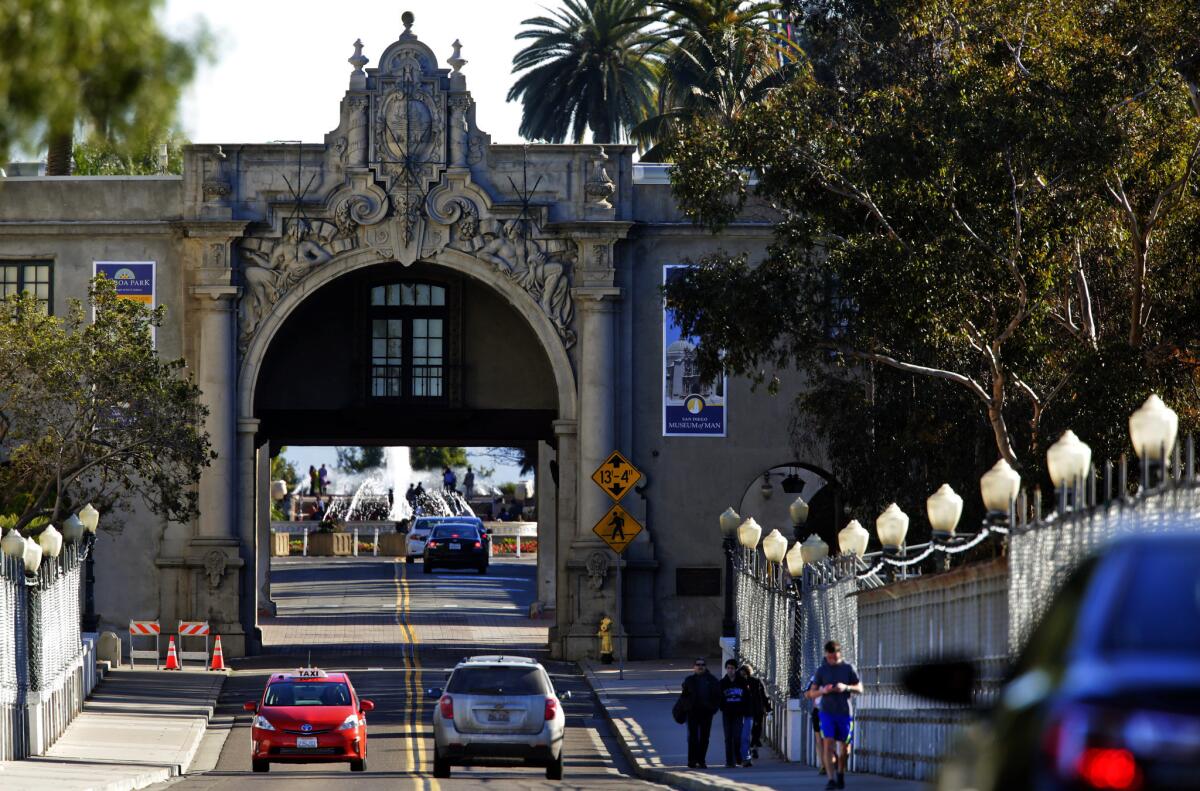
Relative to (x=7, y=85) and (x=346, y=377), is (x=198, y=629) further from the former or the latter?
(x=7, y=85)

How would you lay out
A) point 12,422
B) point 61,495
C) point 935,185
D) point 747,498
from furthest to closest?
point 747,498, point 12,422, point 61,495, point 935,185

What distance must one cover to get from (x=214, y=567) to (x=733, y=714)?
703 inches

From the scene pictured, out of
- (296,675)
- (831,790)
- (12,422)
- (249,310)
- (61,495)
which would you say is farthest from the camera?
(249,310)

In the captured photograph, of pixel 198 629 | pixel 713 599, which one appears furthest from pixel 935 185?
pixel 198 629

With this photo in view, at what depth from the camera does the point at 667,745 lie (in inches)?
1092

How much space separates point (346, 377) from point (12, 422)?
27.0 ft

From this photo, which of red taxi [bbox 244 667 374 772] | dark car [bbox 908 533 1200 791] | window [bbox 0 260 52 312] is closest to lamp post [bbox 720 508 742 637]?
red taxi [bbox 244 667 374 772]

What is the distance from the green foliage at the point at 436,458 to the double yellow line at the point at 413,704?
58985mm

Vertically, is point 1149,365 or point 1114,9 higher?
point 1114,9

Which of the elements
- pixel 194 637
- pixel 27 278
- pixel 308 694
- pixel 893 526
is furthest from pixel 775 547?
pixel 27 278

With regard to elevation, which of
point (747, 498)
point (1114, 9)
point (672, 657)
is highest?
point (1114, 9)

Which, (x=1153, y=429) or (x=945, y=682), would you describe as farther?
(x=1153, y=429)

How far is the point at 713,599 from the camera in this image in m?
41.3

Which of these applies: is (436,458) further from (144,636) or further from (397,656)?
(144,636)
